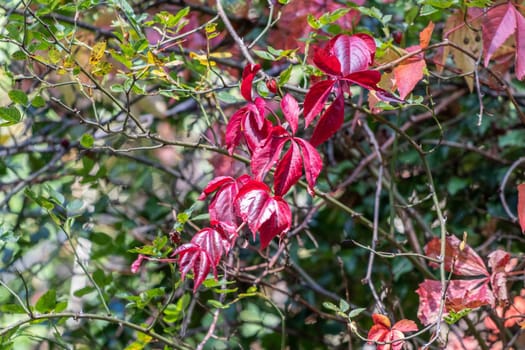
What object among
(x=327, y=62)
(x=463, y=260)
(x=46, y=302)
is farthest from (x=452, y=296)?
(x=46, y=302)

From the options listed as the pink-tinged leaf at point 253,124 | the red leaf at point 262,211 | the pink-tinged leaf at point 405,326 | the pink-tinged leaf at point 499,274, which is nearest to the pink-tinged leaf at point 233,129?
the pink-tinged leaf at point 253,124

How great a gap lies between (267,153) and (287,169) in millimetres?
33

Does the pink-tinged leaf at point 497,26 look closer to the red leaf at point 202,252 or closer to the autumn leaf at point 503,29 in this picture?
the autumn leaf at point 503,29

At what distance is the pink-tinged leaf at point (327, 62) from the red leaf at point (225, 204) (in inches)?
6.9

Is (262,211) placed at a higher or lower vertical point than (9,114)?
lower

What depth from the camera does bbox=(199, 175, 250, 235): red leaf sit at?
0.95 m

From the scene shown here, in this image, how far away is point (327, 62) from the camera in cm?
91

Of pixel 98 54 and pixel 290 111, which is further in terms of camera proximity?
pixel 98 54

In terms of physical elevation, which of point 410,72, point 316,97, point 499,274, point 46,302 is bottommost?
point 499,274

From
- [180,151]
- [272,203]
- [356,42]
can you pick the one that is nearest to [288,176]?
[272,203]

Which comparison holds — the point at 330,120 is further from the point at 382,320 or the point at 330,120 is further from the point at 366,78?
the point at 382,320

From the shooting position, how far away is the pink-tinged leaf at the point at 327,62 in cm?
90

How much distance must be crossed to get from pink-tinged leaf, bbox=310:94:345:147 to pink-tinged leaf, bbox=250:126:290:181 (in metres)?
0.04

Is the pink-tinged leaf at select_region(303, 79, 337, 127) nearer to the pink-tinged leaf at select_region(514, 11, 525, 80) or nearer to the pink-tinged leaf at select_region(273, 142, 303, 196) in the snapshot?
the pink-tinged leaf at select_region(273, 142, 303, 196)
